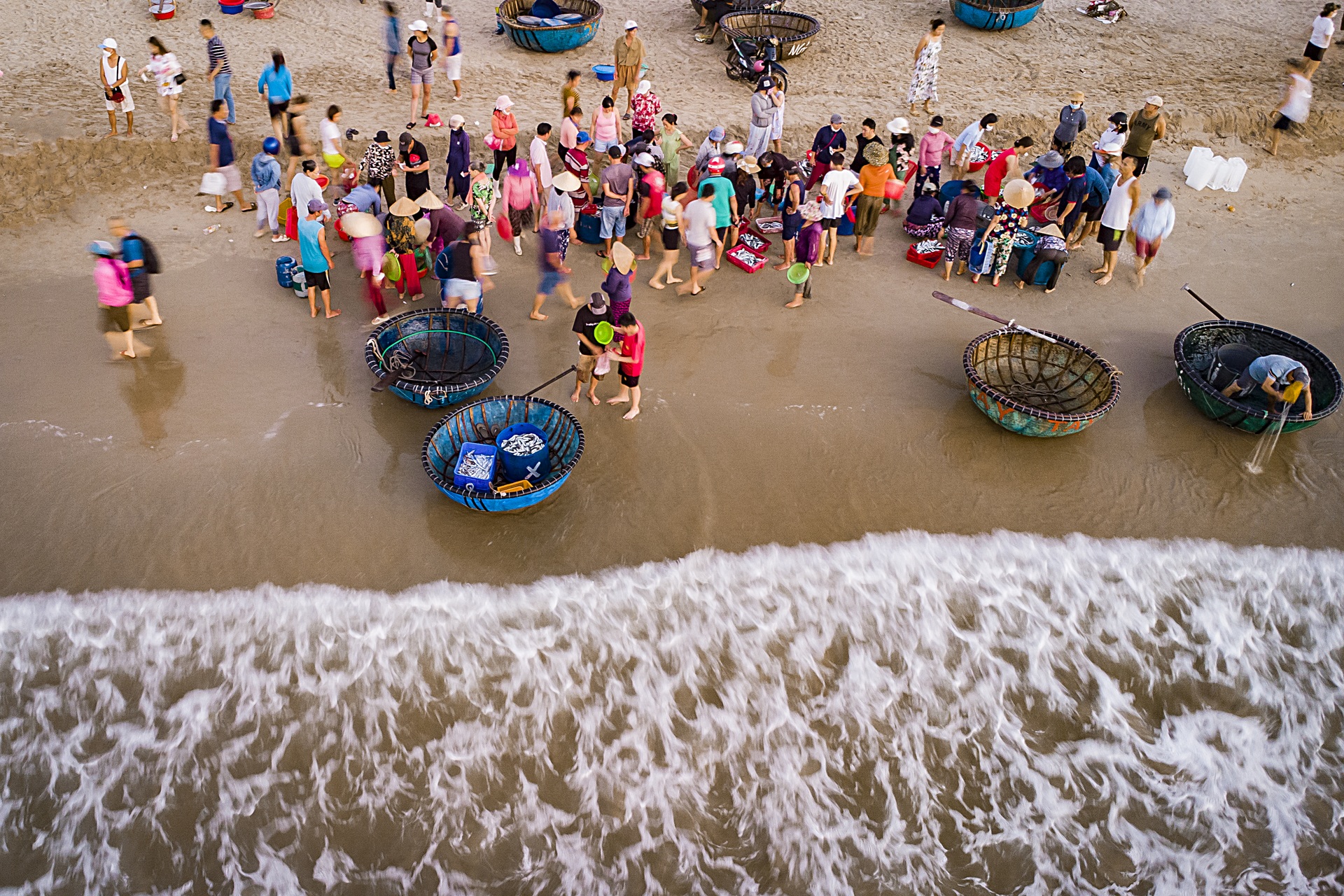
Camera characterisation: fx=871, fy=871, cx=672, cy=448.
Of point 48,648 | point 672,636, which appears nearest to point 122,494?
point 48,648

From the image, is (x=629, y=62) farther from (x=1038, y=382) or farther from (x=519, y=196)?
(x=1038, y=382)

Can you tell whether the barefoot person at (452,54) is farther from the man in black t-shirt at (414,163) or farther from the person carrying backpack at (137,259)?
the person carrying backpack at (137,259)

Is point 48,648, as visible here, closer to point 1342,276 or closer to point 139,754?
point 139,754

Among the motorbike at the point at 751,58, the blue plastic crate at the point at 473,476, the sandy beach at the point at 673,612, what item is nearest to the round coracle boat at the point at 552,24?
the motorbike at the point at 751,58

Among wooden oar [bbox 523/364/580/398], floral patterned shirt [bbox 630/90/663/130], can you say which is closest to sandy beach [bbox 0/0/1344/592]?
wooden oar [bbox 523/364/580/398]

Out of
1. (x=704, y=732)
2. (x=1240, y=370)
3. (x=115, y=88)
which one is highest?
(x=115, y=88)

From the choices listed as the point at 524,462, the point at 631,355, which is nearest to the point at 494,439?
the point at 524,462
